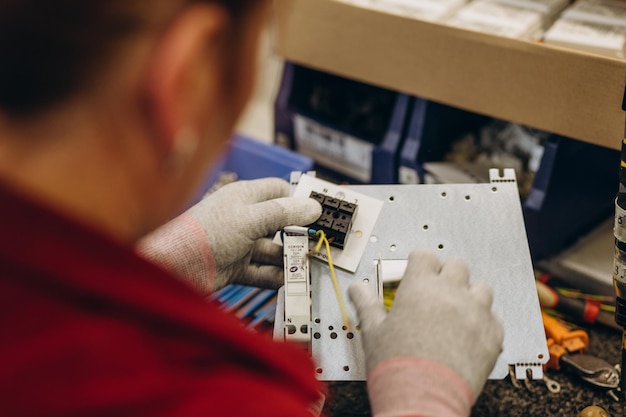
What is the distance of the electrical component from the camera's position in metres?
0.83

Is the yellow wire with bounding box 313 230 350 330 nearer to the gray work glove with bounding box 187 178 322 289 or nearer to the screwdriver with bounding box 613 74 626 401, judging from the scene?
the gray work glove with bounding box 187 178 322 289

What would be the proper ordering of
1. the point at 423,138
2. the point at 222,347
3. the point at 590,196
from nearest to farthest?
the point at 222,347
the point at 590,196
the point at 423,138

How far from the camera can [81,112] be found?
0.39 metres

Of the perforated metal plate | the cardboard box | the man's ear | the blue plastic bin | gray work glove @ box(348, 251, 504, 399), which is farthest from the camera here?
the blue plastic bin

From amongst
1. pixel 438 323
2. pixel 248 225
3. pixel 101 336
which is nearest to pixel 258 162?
pixel 248 225

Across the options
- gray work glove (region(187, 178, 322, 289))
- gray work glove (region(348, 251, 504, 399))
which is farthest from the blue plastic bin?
gray work glove (region(348, 251, 504, 399))

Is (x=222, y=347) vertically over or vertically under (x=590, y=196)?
over

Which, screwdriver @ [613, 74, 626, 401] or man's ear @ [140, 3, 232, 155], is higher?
man's ear @ [140, 3, 232, 155]

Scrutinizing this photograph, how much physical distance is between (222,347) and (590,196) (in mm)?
1102

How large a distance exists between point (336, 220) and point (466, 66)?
569mm

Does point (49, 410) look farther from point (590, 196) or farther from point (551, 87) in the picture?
point (590, 196)

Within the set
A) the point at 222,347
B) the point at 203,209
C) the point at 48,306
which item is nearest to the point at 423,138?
the point at 203,209

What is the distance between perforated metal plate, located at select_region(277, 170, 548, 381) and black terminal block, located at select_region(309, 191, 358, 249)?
0.04 meters

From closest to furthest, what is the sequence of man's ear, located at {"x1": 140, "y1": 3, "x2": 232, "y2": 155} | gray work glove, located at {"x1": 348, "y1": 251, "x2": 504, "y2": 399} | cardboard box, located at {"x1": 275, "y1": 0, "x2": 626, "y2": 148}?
1. man's ear, located at {"x1": 140, "y1": 3, "x2": 232, "y2": 155}
2. gray work glove, located at {"x1": 348, "y1": 251, "x2": 504, "y2": 399}
3. cardboard box, located at {"x1": 275, "y1": 0, "x2": 626, "y2": 148}
